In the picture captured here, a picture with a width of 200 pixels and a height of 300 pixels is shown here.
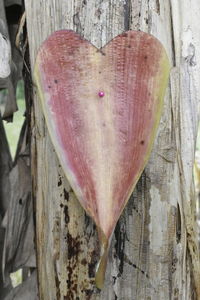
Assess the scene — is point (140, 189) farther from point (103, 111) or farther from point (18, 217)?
point (18, 217)

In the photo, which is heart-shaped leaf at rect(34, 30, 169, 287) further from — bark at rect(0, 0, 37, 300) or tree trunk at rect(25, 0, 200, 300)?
bark at rect(0, 0, 37, 300)

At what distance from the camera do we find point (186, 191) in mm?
650

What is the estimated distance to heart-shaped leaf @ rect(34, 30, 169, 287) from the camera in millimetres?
570

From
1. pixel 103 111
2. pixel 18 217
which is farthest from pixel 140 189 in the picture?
pixel 18 217

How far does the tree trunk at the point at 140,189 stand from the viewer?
61cm

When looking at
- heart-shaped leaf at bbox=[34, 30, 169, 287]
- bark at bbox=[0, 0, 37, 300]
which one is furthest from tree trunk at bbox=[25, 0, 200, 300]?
bark at bbox=[0, 0, 37, 300]

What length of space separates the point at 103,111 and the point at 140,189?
116 mm

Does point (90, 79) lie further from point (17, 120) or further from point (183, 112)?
point (17, 120)

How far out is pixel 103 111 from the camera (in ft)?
1.88

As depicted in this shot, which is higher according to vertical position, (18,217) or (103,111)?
(103,111)

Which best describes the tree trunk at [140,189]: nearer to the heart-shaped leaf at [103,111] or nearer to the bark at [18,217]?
the heart-shaped leaf at [103,111]

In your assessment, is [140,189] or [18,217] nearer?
[140,189]

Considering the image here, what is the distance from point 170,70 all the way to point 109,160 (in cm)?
14

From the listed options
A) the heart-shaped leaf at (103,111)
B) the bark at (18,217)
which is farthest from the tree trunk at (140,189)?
the bark at (18,217)
